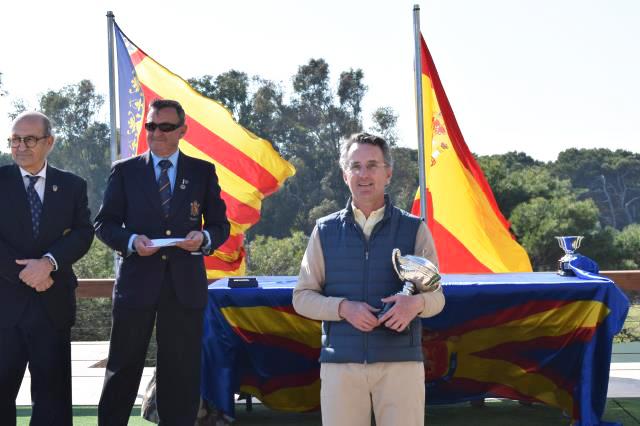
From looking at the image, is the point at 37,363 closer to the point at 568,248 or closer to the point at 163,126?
the point at 163,126

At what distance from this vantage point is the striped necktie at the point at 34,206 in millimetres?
3420

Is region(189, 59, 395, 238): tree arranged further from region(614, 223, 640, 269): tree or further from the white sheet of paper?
the white sheet of paper

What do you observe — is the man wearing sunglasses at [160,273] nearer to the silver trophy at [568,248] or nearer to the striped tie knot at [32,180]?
the striped tie knot at [32,180]

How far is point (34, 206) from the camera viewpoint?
3432 mm

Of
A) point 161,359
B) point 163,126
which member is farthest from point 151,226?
point 161,359

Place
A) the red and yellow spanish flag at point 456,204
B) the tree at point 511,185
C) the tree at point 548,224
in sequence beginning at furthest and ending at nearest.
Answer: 1. the tree at point 511,185
2. the tree at point 548,224
3. the red and yellow spanish flag at point 456,204

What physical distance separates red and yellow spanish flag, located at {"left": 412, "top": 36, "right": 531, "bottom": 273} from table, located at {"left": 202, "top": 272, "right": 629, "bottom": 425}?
1632 mm

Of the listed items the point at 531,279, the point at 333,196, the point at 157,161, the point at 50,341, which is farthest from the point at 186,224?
the point at 333,196

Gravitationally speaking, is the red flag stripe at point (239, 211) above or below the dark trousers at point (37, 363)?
above

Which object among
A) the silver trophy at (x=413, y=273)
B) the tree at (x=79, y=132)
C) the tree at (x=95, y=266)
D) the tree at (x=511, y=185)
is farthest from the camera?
the tree at (x=79, y=132)

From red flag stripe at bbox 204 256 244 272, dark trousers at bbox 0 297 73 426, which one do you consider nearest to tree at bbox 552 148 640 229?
red flag stripe at bbox 204 256 244 272

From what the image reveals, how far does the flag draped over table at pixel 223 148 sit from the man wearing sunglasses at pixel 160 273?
2.88 metres

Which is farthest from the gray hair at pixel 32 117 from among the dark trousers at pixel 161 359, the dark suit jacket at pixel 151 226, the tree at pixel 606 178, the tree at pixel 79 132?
the tree at pixel 606 178

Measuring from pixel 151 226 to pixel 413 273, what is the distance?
4.27 feet
